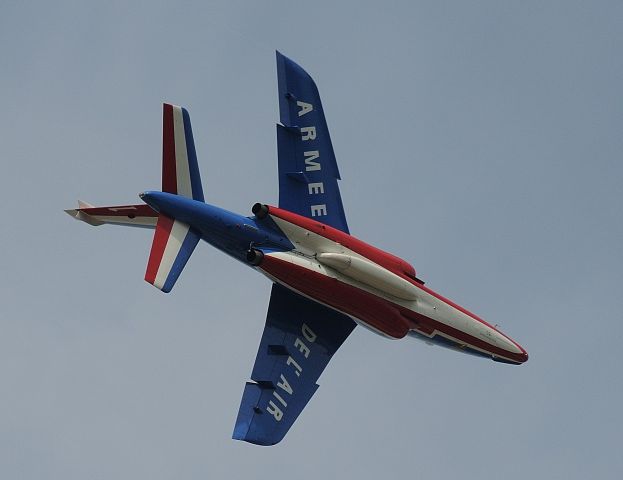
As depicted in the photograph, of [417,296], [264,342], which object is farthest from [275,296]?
[417,296]

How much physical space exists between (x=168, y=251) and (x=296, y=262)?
184 inches

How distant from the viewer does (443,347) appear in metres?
60.0

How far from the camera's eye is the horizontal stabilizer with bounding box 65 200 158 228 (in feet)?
184

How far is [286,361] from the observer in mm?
57781

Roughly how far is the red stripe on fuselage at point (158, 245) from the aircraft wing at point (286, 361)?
17.3ft

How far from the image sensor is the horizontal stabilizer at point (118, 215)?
55969 millimetres

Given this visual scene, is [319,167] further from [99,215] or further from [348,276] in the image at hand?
[99,215]

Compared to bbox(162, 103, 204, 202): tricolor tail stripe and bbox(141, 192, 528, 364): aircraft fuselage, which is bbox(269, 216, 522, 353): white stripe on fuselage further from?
bbox(162, 103, 204, 202): tricolor tail stripe

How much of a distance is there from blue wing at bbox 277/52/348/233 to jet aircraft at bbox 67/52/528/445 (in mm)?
39

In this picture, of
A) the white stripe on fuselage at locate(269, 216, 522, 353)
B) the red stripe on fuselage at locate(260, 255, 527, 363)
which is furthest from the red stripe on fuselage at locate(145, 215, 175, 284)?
the white stripe on fuselage at locate(269, 216, 522, 353)

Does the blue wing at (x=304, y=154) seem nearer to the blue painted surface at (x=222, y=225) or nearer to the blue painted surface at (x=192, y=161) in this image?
the blue painted surface at (x=222, y=225)

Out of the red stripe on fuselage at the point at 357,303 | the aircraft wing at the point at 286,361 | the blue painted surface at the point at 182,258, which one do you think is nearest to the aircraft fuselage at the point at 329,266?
the red stripe on fuselage at the point at 357,303

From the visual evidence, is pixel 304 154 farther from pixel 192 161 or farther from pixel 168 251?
pixel 168 251

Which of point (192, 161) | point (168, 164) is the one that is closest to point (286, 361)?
point (192, 161)
